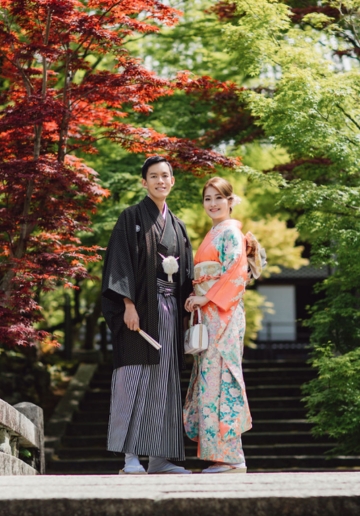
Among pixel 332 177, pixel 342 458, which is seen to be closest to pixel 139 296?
pixel 332 177

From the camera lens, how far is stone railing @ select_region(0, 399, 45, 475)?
226 inches

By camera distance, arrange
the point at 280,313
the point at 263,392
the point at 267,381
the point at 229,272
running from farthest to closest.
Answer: the point at 280,313
the point at 267,381
the point at 263,392
the point at 229,272

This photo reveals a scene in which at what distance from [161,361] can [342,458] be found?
7189 millimetres

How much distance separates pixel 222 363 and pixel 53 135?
3644mm

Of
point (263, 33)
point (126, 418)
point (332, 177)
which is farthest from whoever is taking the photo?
point (332, 177)

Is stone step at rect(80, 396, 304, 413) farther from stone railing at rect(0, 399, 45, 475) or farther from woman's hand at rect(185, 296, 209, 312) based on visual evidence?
woman's hand at rect(185, 296, 209, 312)

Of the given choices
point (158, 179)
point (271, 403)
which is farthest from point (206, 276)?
point (271, 403)

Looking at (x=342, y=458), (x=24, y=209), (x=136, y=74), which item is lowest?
(x=342, y=458)

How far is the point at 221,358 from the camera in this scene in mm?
5500

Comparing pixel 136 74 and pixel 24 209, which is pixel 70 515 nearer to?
pixel 24 209

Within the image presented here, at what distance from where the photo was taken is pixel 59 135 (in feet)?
26.2

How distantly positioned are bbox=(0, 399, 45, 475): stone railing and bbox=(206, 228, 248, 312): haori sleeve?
168cm

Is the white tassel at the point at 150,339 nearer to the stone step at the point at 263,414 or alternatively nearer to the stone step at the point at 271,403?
the stone step at the point at 263,414

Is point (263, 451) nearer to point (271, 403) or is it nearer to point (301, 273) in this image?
point (271, 403)
